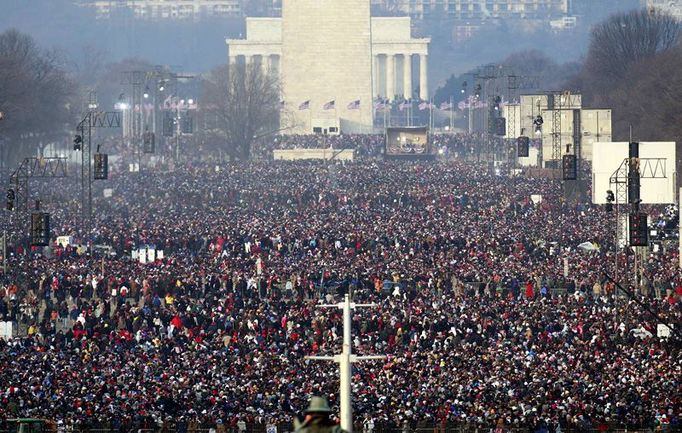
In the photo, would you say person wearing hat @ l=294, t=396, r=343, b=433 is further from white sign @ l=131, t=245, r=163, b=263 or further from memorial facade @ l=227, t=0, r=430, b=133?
memorial facade @ l=227, t=0, r=430, b=133

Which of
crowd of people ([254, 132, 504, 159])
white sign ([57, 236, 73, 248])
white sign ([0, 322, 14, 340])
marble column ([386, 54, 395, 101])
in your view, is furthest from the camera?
marble column ([386, 54, 395, 101])

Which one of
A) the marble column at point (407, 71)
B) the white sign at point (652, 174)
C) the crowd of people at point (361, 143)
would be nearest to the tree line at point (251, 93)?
the crowd of people at point (361, 143)

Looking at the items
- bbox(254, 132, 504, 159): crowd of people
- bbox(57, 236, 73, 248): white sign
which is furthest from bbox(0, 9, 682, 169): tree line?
bbox(57, 236, 73, 248): white sign

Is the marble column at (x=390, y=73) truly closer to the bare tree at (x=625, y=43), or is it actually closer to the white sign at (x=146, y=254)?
the bare tree at (x=625, y=43)

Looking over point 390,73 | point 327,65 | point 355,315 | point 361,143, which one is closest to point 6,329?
point 355,315

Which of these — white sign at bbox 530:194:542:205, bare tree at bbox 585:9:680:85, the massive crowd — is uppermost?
bare tree at bbox 585:9:680:85

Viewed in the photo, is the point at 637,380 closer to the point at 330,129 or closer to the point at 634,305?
the point at 634,305
